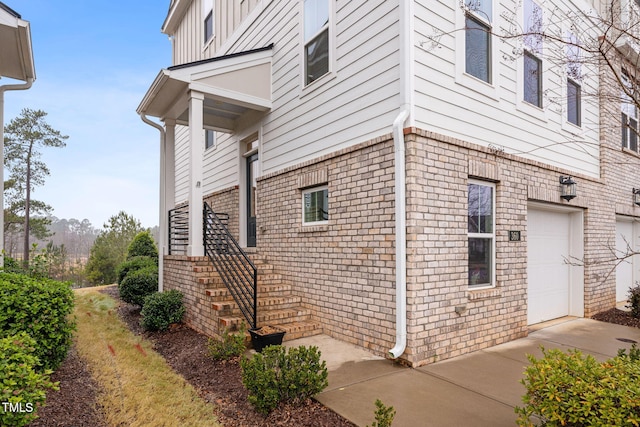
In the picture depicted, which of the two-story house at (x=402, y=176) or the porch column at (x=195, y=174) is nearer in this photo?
the two-story house at (x=402, y=176)

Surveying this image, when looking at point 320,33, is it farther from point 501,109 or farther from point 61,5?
point 61,5

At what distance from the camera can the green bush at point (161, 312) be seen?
6.27m

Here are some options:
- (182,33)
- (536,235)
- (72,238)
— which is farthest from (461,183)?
(72,238)

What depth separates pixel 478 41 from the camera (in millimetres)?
5520

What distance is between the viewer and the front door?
339 inches

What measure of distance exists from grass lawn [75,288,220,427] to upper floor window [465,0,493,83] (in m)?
5.37

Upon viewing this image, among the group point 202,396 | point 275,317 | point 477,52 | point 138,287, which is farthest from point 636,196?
point 138,287

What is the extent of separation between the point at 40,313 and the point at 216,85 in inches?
178

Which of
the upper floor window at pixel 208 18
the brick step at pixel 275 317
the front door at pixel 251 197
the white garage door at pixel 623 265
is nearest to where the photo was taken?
the brick step at pixel 275 317

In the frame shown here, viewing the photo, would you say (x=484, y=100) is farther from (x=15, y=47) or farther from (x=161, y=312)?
(x=15, y=47)

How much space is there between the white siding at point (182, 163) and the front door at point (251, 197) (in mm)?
4537

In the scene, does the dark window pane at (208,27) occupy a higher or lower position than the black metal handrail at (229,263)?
higher

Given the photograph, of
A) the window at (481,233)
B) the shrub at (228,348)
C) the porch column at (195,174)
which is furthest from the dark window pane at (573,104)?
the shrub at (228,348)

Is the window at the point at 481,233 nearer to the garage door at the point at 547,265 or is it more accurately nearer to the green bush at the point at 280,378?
the garage door at the point at 547,265
